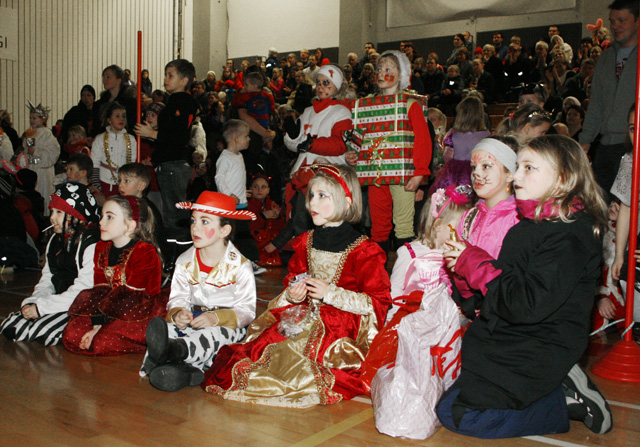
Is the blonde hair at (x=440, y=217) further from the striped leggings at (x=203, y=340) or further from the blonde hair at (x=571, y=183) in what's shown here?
the striped leggings at (x=203, y=340)

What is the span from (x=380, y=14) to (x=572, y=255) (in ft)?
53.5

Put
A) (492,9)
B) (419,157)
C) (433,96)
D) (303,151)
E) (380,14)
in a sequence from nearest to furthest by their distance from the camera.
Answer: (419,157) → (303,151) → (433,96) → (492,9) → (380,14)

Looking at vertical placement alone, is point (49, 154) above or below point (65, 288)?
above

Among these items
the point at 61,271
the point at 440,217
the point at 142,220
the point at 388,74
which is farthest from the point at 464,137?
the point at 61,271

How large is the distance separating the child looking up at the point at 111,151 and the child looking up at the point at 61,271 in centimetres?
169

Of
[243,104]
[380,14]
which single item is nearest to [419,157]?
[243,104]

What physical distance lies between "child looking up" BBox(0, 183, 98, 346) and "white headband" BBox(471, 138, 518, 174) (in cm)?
256

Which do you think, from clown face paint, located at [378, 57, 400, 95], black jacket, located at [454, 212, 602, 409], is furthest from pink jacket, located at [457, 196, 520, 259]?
clown face paint, located at [378, 57, 400, 95]

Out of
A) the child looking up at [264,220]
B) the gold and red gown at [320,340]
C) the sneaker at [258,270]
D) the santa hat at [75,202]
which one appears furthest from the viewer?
the child looking up at [264,220]

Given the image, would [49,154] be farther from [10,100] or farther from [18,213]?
[10,100]

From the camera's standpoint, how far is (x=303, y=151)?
5.20m

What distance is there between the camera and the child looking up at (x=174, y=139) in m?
5.50

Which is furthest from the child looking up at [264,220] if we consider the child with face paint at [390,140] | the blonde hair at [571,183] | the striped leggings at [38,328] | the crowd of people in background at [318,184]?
the blonde hair at [571,183]

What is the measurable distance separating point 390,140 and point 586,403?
2551 millimetres
